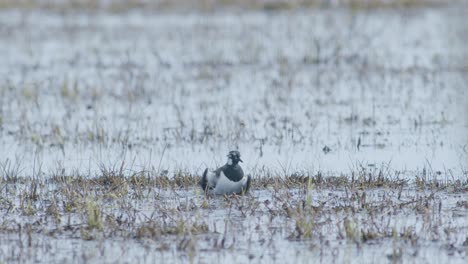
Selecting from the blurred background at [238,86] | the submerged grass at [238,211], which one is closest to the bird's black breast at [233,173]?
the submerged grass at [238,211]

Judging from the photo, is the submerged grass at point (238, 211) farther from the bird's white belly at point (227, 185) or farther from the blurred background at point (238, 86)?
the blurred background at point (238, 86)

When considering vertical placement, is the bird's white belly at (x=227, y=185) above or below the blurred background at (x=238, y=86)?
below

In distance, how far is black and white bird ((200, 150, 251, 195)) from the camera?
9438 millimetres

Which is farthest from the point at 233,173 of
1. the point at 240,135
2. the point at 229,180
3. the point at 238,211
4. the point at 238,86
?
the point at 238,86

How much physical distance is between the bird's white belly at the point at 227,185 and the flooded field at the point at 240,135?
0.11m

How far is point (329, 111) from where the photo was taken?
1489cm

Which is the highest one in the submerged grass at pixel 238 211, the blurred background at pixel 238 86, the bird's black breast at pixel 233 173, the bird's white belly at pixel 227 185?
the blurred background at pixel 238 86

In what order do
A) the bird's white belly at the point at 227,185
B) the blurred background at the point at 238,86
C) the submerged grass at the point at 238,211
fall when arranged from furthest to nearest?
the blurred background at the point at 238,86 < the bird's white belly at the point at 227,185 < the submerged grass at the point at 238,211

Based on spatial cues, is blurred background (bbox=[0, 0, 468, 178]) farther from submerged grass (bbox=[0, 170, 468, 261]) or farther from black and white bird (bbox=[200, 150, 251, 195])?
black and white bird (bbox=[200, 150, 251, 195])

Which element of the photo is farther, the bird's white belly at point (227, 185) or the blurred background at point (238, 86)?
the blurred background at point (238, 86)

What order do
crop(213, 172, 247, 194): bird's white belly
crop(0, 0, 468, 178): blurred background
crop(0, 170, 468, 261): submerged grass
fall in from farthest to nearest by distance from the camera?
crop(0, 0, 468, 178): blurred background, crop(213, 172, 247, 194): bird's white belly, crop(0, 170, 468, 261): submerged grass

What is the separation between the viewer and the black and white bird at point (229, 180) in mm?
9438

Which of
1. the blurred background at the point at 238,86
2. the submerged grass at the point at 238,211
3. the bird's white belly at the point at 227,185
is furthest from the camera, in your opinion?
the blurred background at the point at 238,86

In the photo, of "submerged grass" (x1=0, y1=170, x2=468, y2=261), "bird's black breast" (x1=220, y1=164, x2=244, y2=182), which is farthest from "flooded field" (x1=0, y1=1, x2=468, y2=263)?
"bird's black breast" (x1=220, y1=164, x2=244, y2=182)
